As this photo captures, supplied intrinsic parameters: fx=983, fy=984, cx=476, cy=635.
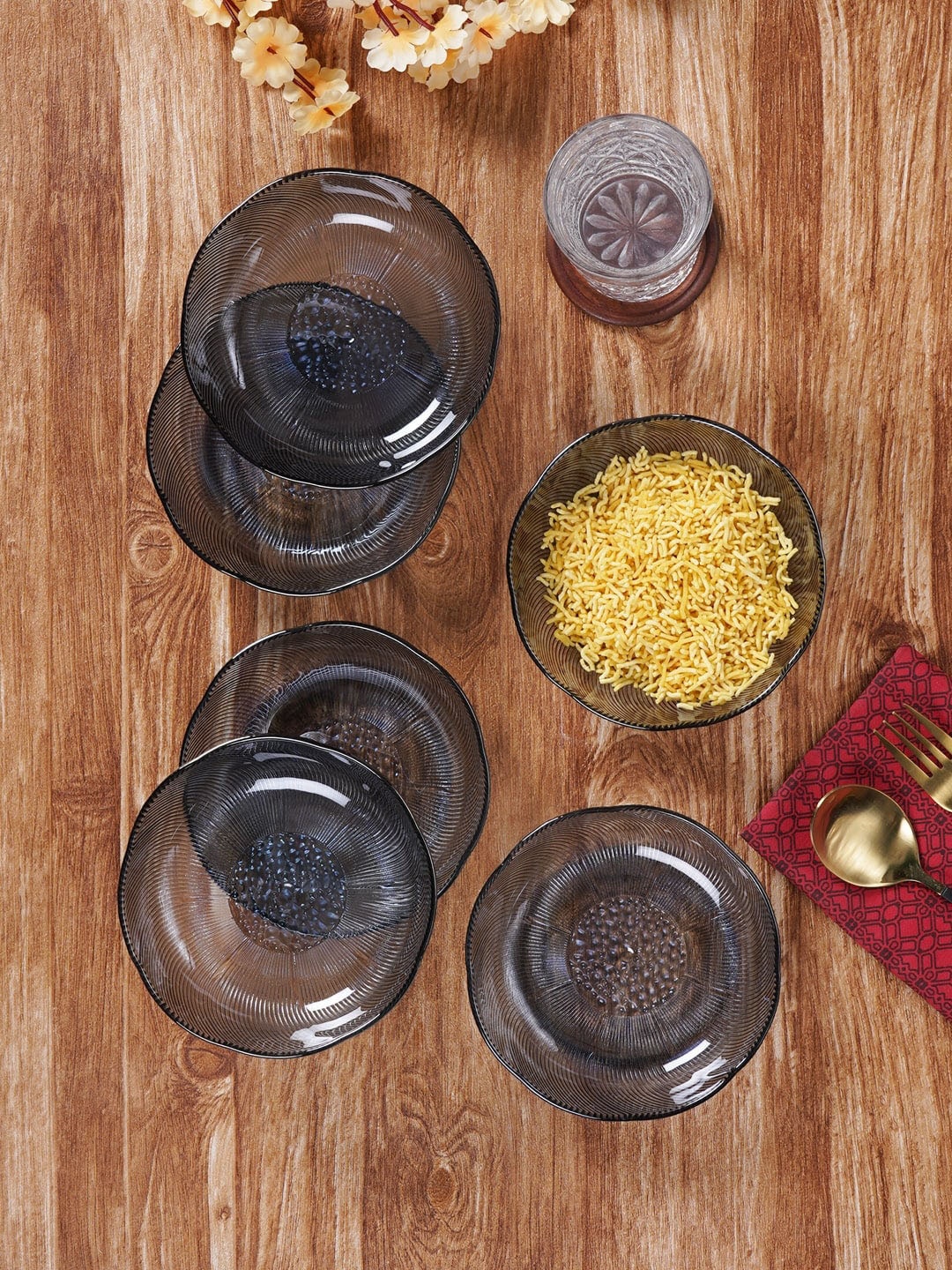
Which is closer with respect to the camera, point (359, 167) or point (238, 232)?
point (238, 232)

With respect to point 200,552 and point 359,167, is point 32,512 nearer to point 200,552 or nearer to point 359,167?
point 200,552

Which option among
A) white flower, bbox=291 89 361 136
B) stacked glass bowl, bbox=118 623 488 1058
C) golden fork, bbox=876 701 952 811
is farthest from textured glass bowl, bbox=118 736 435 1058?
white flower, bbox=291 89 361 136

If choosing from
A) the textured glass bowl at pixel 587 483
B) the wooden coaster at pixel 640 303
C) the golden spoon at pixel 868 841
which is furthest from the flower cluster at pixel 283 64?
the golden spoon at pixel 868 841

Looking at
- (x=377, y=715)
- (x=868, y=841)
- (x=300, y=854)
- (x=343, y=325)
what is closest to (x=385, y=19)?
(x=343, y=325)

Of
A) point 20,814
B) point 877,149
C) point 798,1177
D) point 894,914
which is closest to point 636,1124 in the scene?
point 798,1177

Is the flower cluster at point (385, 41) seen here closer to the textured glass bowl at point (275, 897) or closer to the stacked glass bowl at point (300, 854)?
the stacked glass bowl at point (300, 854)

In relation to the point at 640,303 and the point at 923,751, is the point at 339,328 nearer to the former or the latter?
the point at 640,303
